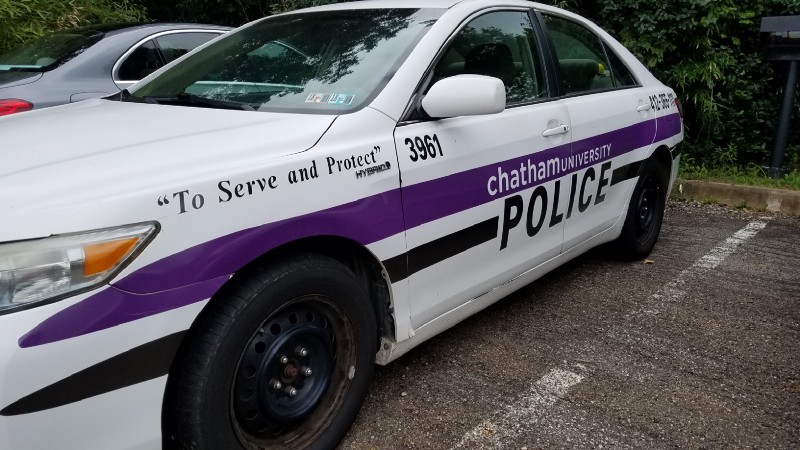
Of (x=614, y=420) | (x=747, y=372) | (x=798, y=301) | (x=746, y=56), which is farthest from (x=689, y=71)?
(x=614, y=420)

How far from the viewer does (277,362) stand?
2.12 meters

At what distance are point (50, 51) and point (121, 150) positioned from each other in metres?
3.61

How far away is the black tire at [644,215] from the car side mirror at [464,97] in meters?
1.94

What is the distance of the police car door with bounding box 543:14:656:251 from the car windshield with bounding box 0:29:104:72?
333 centimetres

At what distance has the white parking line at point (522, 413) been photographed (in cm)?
248

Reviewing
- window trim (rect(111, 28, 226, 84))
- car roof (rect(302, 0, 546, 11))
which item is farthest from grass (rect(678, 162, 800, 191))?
window trim (rect(111, 28, 226, 84))

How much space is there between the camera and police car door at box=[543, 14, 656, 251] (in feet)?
11.4

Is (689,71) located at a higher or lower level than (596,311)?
higher

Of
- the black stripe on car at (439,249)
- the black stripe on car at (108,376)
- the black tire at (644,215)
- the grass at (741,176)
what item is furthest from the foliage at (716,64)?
the black stripe on car at (108,376)

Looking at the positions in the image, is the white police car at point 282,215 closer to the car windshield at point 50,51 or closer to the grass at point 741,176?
the car windshield at point 50,51

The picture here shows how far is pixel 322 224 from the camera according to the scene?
6.98 ft

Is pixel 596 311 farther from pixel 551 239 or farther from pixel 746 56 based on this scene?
pixel 746 56

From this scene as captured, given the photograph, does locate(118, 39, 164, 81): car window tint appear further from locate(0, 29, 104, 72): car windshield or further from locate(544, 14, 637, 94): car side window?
locate(544, 14, 637, 94): car side window

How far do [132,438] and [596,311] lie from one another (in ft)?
8.57
